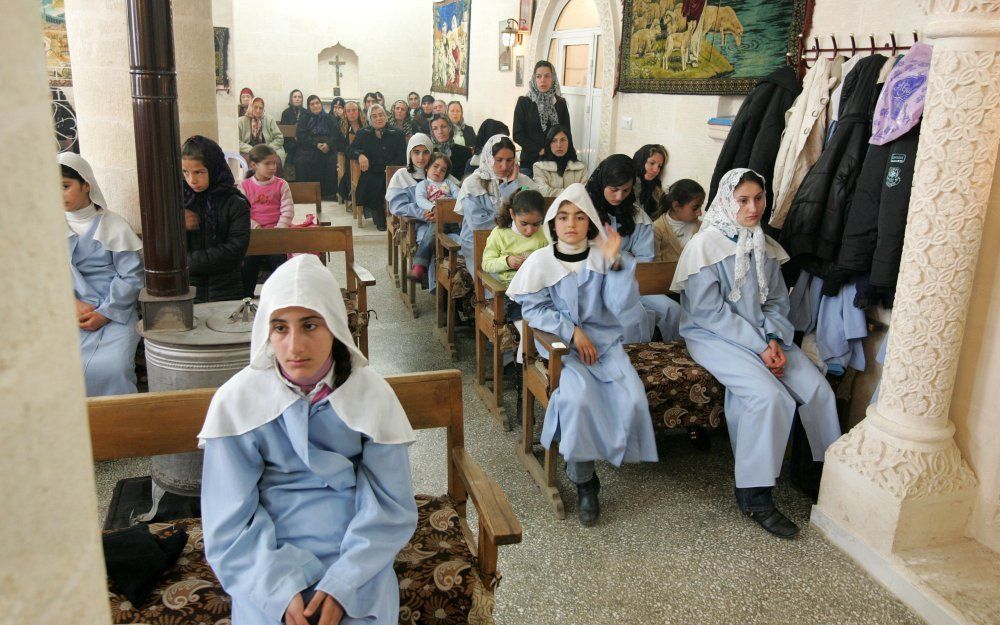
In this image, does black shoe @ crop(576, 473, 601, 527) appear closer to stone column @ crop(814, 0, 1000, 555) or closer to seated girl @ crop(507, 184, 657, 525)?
seated girl @ crop(507, 184, 657, 525)

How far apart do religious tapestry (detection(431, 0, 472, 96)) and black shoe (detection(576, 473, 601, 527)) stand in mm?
11010

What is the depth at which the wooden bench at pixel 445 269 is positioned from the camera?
217 inches

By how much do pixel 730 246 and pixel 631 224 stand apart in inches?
34.4

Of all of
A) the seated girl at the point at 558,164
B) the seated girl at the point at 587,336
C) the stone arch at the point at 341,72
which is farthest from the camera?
the stone arch at the point at 341,72

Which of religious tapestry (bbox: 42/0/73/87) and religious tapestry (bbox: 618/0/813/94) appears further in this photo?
religious tapestry (bbox: 42/0/73/87)

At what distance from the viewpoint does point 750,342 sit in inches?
147

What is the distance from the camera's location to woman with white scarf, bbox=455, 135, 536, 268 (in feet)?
18.7

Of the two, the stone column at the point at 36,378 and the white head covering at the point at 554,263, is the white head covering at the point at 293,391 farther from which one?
the white head covering at the point at 554,263

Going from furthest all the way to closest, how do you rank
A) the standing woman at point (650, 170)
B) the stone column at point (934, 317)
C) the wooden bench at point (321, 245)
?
the standing woman at point (650, 170), the wooden bench at point (321, 245), the stone column at point (934, 317)

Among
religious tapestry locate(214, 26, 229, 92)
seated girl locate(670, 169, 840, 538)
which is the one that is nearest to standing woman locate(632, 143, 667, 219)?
seated girl locate(670, 169, 840, 538)

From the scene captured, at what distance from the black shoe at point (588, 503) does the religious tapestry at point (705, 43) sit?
3121 mm

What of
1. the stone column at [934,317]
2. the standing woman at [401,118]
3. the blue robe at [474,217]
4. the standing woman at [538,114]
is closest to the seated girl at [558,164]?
the standing woman at [538,114]

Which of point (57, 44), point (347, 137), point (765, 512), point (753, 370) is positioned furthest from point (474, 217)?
point (347, 137)

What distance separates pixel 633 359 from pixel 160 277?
7.16ft
